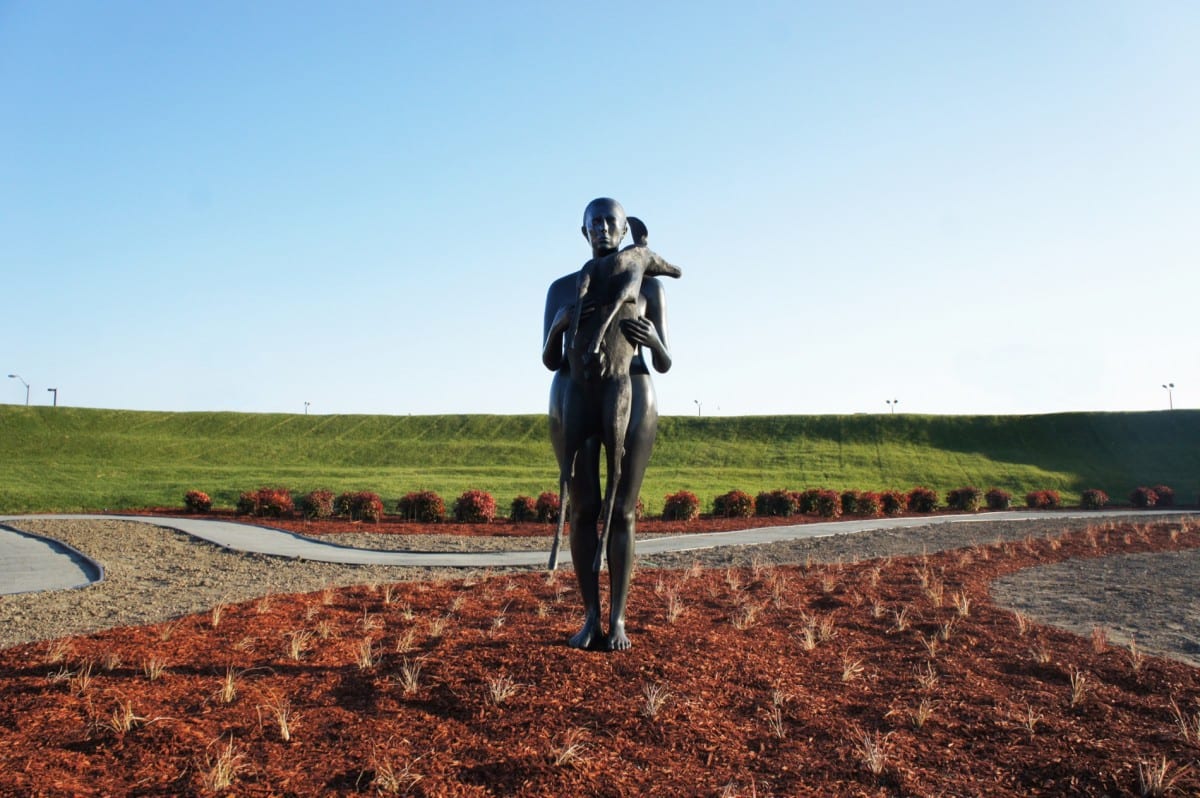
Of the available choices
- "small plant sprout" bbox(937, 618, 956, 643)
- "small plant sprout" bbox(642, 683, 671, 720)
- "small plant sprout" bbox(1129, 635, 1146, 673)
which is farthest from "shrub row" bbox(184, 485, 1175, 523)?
"small plant sprout" bbox(642, 683, 671, 720)

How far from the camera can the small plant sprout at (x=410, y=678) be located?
16.4 feet

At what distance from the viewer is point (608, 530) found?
5930 mm

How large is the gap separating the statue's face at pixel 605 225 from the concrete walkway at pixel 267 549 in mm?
7163

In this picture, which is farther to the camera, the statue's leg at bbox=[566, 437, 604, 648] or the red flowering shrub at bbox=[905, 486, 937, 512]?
the red flowering shrub at bbox=[905, 486, 937, 512]

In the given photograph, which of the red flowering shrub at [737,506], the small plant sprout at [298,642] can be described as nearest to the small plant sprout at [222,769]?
the small plant sprout at [298,642]

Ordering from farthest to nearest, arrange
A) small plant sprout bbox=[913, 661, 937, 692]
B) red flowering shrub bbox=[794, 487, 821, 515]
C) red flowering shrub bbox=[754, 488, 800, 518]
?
red flowering shrub bbox=[794, 487, 821, 515] → red flowering shrub bbox=[754, 488, 800, 518] → small plant sprout bbox=[913, 661, 937, 692]

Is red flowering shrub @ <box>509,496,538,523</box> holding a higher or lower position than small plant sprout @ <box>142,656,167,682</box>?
lower

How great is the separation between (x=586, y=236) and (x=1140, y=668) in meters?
5.14

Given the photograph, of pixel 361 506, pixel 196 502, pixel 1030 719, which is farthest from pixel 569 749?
pixel 196 502

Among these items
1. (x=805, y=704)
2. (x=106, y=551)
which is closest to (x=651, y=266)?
(x=805, y=704)

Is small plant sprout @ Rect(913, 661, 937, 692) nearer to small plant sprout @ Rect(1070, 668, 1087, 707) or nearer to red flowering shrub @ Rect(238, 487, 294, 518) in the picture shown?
small plant sprout @ Rect(1070, 668, 1087, 707)

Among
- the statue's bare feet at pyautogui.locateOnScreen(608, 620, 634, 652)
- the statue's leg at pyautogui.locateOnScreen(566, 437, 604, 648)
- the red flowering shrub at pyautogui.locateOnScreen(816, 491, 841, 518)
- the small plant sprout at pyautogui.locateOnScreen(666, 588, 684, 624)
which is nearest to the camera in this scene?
the statue's bare feet at pyautogui.locateOnScreen(608, 620, 634, 652)

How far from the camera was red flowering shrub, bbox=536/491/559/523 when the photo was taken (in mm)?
22469

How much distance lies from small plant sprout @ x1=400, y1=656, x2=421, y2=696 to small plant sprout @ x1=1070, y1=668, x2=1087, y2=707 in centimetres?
406
